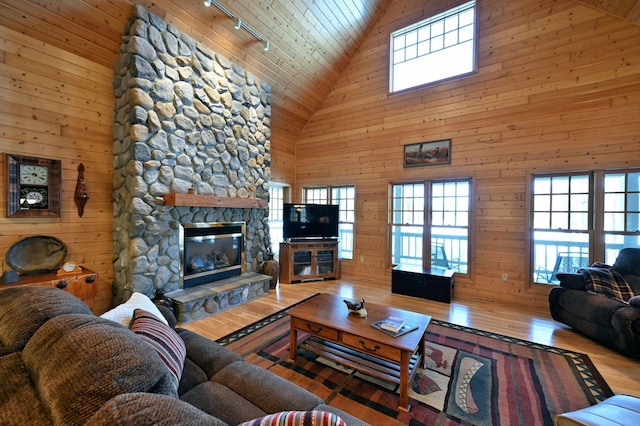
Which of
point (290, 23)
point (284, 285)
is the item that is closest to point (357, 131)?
point (290, 23)

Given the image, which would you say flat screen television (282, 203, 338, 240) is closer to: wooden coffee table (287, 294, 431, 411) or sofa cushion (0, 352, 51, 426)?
wooden coffee table (287, 294, 431, 411)

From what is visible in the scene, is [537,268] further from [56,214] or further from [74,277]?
[56,214]

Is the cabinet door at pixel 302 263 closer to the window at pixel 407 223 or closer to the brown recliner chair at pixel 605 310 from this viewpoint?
the window at pixel 407 223

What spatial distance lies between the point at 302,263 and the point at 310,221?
863 millimetres

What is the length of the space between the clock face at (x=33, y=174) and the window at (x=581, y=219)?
6433mm

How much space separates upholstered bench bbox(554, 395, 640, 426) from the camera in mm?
1265

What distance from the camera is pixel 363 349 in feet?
6.93

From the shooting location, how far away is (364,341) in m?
2.11

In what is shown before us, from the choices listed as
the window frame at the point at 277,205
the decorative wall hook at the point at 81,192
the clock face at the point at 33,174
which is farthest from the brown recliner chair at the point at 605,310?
the clock face at the point at 33,174

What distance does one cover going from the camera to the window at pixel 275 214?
6195 millimetres

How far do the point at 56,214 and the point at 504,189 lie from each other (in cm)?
→ 611

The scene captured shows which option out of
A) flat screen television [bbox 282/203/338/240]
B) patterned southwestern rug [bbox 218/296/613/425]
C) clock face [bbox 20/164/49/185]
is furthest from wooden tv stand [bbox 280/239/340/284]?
clock face [bbox 20/164/49/185]

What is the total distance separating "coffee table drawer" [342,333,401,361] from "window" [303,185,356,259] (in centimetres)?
343

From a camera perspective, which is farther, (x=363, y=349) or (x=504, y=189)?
(x=504, y=189)
